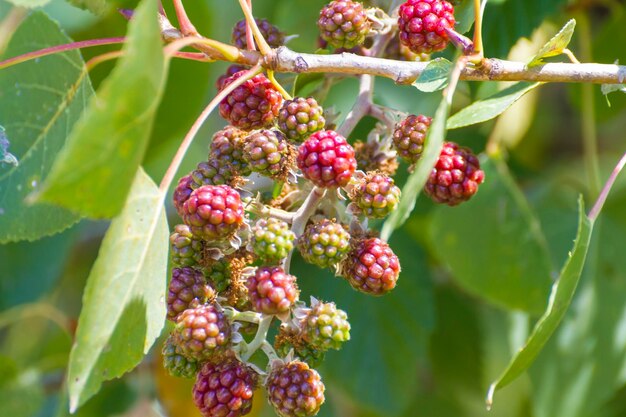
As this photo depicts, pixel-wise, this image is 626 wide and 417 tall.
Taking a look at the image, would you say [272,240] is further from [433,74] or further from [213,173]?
[433,74]

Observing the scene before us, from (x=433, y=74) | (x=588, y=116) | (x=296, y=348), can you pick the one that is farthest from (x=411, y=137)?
(x=588, y=116)

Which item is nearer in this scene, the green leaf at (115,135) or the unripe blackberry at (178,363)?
the green leaf at (115,135)

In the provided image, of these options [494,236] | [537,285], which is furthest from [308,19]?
[537,285]

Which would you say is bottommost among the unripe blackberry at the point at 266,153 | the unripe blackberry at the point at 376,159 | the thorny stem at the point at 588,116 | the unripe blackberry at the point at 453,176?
the thorny stem at the point at 588,116

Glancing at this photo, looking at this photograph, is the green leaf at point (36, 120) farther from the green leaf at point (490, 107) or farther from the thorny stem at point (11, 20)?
the green leaf at point (490, 107)

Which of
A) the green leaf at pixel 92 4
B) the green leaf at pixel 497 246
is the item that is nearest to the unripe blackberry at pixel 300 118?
the green leaf at pixel 92 4

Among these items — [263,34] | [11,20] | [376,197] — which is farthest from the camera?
[11,20]
